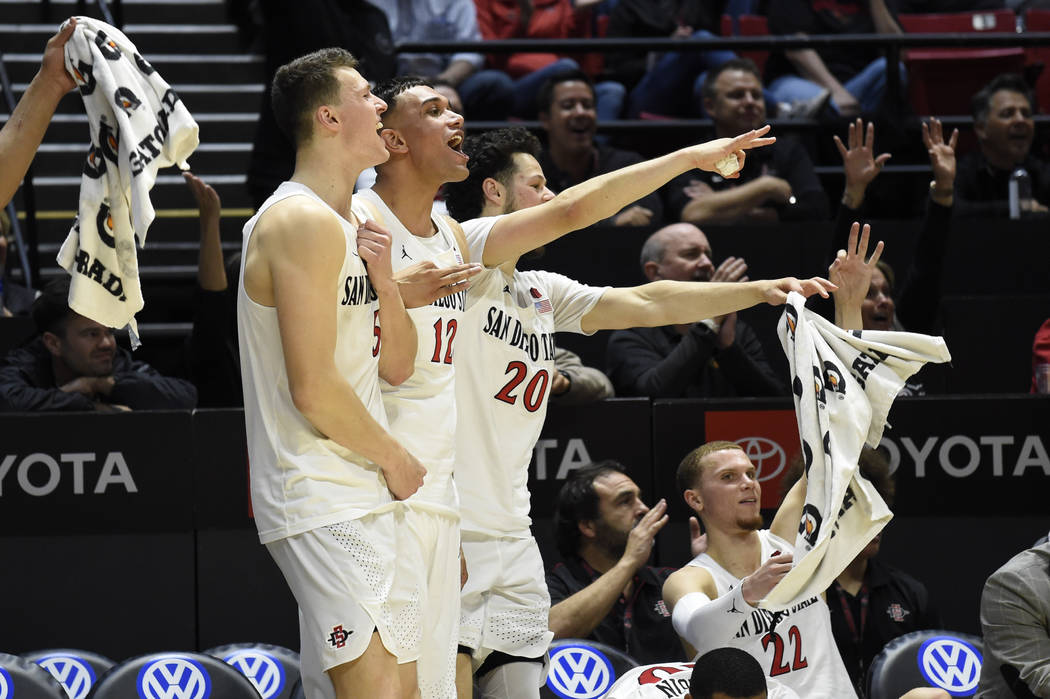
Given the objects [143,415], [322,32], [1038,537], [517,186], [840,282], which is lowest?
[1038,537]

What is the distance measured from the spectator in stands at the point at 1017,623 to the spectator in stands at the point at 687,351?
1974mm

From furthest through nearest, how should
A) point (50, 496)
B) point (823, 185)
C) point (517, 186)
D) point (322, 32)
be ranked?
point (823, 185), point (322, 32), point (50, 496), point (517, 186)

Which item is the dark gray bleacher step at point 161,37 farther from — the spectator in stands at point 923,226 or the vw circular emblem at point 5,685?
the vw circular emblem at point 5,685

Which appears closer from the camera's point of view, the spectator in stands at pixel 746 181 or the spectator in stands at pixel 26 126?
the spectator in stands at pixel 26 126

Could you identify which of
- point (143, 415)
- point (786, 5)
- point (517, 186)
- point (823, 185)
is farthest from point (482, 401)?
point (786, 5)

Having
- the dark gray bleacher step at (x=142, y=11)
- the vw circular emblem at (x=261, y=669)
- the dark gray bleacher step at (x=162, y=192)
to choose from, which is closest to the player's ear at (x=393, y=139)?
the vw circular emblem at (x=261, y=669)

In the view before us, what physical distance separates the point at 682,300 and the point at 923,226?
2.83 meters

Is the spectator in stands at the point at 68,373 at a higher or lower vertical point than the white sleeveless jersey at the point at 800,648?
higher

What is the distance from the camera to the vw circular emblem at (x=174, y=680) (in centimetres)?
516

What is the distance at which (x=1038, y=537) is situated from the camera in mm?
6234

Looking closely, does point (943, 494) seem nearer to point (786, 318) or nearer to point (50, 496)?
point (786, 318)

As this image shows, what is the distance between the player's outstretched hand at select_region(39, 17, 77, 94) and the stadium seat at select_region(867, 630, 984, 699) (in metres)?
3.50

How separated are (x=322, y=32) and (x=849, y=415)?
467 cm

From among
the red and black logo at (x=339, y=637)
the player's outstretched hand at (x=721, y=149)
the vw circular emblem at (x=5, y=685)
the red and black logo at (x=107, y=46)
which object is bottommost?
the vw circular emblem at (x=5, y=685)
